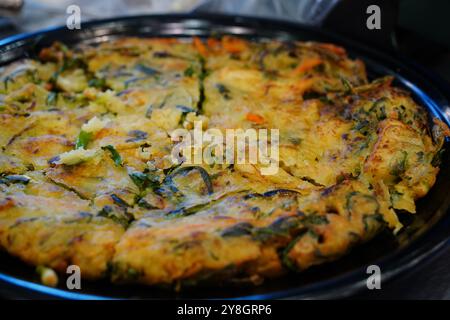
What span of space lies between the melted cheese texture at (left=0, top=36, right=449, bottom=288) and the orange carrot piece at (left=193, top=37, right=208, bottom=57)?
0.03 ft

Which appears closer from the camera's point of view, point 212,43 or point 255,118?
point 255,118

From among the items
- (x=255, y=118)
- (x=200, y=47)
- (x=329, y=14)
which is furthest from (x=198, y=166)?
(x=329, y=14)

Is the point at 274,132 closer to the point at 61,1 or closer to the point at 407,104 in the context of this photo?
the point at 407,104

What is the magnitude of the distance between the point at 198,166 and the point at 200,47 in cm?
185

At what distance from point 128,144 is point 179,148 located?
331 millimetres

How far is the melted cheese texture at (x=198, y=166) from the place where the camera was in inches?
92.4

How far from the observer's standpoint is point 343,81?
391 centimetres

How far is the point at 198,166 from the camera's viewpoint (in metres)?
3.02

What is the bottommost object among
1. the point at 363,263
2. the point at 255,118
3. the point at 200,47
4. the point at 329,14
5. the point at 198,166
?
the point at 363,263

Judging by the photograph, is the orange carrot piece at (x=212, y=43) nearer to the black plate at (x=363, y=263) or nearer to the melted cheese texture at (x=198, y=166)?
the melted cheese texture at (x=198, y=166)

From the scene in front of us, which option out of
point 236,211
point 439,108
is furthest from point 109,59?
point 439,108

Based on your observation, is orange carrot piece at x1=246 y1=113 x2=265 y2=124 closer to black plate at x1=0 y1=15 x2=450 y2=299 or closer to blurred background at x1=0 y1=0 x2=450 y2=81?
black plate at x1=0 y1=15 x2=450 y2=299

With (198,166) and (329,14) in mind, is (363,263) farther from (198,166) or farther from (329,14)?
(329,14)

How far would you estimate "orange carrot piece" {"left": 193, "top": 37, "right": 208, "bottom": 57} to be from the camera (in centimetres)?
448
